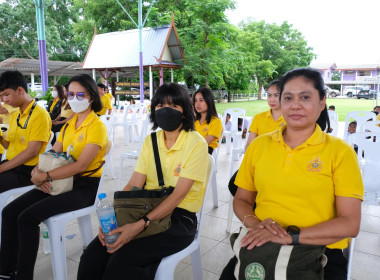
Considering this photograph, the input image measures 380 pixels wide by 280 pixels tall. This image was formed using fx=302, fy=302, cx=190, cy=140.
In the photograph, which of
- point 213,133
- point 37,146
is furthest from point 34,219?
point 213,133

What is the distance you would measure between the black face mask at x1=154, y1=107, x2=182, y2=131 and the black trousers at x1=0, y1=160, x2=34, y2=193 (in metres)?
1.49

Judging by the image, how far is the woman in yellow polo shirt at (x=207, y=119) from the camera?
146 inches

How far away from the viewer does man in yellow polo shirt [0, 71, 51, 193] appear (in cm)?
261

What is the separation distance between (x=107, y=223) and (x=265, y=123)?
82.5 inches

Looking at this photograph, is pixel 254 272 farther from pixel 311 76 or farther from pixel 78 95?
pixel 78 95

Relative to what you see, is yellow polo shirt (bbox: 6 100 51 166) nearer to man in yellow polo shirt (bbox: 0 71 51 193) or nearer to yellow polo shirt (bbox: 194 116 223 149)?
man in yellow polo shirt (bbox: 0 71 51 193)

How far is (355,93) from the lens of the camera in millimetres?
35938

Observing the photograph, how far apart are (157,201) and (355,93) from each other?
40.0 metres

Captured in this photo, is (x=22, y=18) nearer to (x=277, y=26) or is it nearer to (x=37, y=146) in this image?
(x=277, y=26)

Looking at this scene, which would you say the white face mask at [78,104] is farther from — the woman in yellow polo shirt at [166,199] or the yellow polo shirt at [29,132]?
the woman in yellow polo shirt at [166,199]

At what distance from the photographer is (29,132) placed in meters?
2.68

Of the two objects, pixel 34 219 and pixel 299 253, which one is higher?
pixel 299 253

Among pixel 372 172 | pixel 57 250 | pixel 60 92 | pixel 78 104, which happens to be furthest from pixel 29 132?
pixel 60 92

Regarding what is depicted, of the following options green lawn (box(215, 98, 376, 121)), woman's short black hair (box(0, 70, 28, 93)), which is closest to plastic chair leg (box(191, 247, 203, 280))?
woman's short black hair (box(0, 70, 28, 93))
